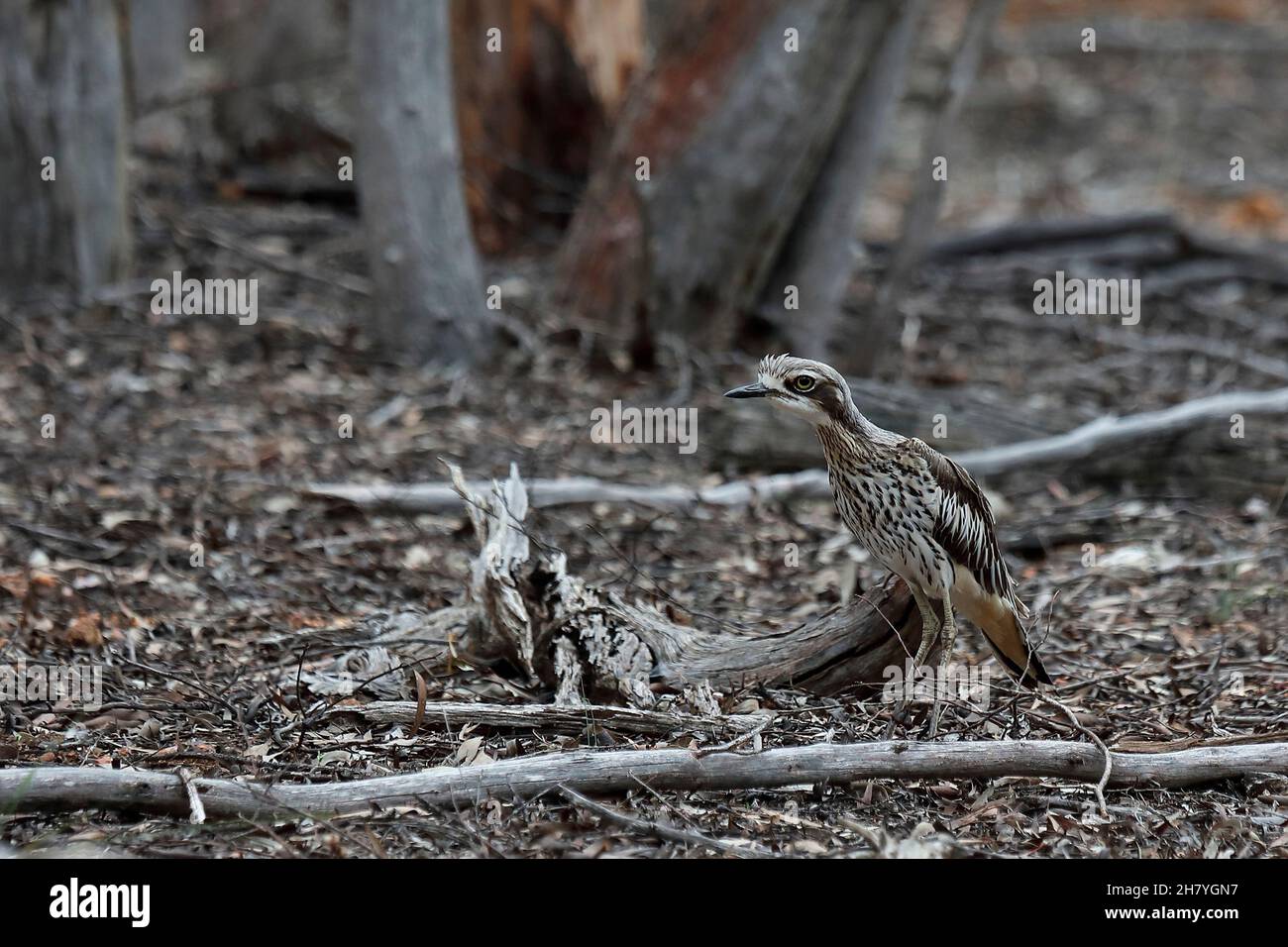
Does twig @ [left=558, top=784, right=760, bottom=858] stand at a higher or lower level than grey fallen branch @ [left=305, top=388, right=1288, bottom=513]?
lower

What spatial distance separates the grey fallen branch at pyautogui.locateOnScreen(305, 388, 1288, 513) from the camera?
260 inches

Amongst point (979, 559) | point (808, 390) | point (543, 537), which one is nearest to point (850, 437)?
point (808, 390)

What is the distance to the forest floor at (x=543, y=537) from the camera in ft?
13.3

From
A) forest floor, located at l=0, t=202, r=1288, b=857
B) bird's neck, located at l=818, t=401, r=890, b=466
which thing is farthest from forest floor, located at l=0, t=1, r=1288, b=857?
bird's neck, located at l=818, t=401, r=890, b=466

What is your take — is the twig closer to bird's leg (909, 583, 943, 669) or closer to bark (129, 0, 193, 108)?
bird's leg (909, 583, 943, 669)

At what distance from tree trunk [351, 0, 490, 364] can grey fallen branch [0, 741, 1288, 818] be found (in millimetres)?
4777

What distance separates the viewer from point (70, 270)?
8383 millimetres

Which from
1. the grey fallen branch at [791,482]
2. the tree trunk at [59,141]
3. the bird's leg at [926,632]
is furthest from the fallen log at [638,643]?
the tree trunk at [59,141]

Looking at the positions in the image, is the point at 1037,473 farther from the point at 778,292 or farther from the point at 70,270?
the point at 70,270

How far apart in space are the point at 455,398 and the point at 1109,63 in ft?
36.7

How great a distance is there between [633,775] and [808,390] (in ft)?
3.97

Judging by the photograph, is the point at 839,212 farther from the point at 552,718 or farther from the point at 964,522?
the point at 552,718

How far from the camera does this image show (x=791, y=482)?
6.77m

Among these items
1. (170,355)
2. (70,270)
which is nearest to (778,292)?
(170,355)
